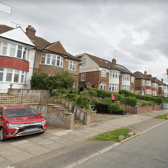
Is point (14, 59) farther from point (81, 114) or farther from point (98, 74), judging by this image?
point (98, 74)

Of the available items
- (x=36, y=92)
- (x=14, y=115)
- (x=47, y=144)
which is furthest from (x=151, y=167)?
(x=36, y=92)

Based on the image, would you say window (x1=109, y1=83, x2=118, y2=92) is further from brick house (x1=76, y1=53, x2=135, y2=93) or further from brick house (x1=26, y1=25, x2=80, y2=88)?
brick house (x1=26, y1=25, x2=80, y2=88)

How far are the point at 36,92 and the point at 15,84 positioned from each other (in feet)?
14.8

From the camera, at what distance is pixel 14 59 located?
607 inches

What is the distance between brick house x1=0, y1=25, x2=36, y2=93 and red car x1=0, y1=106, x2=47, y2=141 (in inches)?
287

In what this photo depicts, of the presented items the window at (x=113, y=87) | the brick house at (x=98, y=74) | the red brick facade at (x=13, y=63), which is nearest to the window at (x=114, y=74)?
the brick house at (x=98, y=74)

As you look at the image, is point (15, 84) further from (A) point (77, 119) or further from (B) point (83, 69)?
(B) point (83, 69)

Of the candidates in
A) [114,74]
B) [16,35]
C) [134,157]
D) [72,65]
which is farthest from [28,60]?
[114,74]

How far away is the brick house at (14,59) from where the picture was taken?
14.9 meters

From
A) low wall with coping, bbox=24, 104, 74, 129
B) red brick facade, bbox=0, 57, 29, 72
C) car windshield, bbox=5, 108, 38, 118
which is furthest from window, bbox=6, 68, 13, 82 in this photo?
car windshield, bbox=5, 108, 38, 118

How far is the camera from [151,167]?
423cm

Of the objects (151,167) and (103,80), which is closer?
(151,167)

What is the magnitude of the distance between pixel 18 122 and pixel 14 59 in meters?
10.8

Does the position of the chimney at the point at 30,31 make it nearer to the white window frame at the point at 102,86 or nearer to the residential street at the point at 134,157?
the white window frame at the point at 102,86
